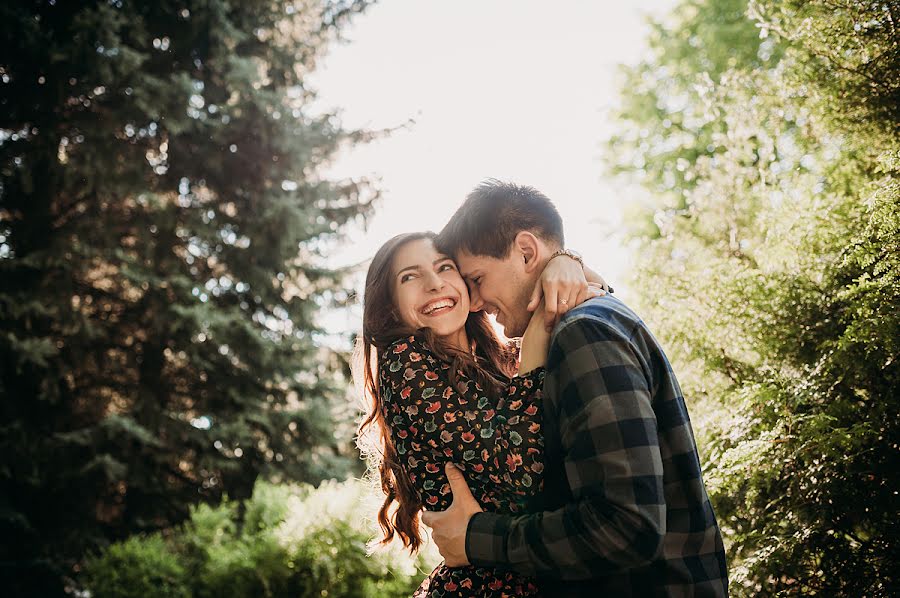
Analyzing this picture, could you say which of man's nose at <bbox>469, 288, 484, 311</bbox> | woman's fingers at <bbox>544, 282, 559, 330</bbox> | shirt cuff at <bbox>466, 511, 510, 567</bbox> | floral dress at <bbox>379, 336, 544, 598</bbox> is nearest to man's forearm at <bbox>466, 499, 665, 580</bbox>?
shirt cuff at <bbox>466, 511, 510, 567</bbox>

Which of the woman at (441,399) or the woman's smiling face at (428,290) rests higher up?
the woman's smiling face at (428,290)

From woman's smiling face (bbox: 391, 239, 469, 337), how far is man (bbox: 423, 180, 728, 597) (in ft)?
2.04

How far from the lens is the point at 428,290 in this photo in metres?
2.47

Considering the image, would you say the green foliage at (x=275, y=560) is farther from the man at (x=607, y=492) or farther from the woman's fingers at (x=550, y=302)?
the woman's fingers at (x=550, y=302)

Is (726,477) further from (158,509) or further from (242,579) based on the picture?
(158,509)

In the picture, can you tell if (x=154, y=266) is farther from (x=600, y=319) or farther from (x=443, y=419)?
(x=600, y=319)

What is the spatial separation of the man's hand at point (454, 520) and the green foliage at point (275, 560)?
3.07 metres

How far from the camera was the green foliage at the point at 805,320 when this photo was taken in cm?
243

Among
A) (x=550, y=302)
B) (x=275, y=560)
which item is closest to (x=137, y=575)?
(x=275, y=560)

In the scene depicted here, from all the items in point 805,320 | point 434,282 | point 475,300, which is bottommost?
point 805,320

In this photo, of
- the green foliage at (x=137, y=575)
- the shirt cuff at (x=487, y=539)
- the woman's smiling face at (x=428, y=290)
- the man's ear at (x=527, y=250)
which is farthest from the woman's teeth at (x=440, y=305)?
the green foliage at (x=137, y=575)

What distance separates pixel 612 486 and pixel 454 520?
616mm

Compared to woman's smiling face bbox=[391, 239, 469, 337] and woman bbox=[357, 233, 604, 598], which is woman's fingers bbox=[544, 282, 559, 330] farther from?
woman's smiling face bbox=[391, 239, 469, 337]

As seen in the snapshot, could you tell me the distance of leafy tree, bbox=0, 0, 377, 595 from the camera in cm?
784
